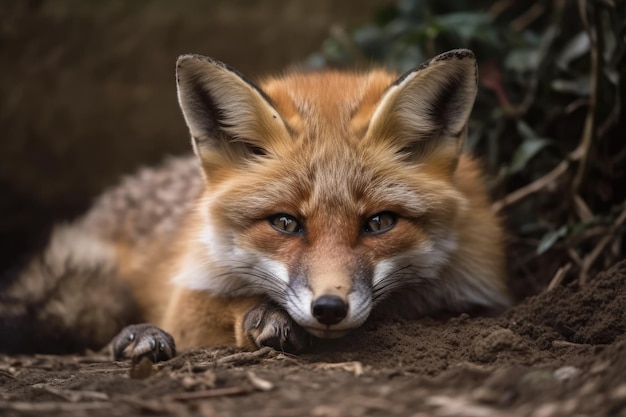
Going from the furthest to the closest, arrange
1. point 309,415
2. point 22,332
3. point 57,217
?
point 57,217
point 22,332
point 309,415

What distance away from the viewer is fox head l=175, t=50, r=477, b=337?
2600 mm

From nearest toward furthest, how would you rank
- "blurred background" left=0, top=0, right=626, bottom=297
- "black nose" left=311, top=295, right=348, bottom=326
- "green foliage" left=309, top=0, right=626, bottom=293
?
"black nose" left=311, top=295, right=348, bottom=326 → "green foliage" left=309, top=0, right=626, bottom=293 → "blurred background" left=0, top=0, right=626, bottom=297

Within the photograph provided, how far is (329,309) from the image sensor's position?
2314 mm

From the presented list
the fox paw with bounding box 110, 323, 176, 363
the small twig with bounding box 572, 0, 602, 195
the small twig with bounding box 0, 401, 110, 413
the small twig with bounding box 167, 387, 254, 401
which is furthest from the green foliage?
the small twig with bounding box 0, 401, 110, 413

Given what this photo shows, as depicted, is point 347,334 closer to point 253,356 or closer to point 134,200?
point 253,356

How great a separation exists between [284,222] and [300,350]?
48cm

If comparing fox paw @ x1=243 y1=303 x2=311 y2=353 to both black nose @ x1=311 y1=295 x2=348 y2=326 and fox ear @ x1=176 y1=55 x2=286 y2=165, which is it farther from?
fox ear @ x1=176 y1=55 x2=286 y2=165

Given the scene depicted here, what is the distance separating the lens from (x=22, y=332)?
3.39m

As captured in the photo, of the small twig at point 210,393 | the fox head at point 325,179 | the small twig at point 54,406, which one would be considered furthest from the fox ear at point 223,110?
the small twig at point 54,406

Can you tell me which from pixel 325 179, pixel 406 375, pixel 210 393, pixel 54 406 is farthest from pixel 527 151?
pixel 54 406

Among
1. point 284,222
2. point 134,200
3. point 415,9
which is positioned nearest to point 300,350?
Answer: point 284,222

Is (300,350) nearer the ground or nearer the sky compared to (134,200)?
nearer the ground

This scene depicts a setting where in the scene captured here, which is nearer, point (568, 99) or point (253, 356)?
point (253, 356)

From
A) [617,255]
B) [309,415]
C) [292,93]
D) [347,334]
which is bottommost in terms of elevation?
[309,415]
